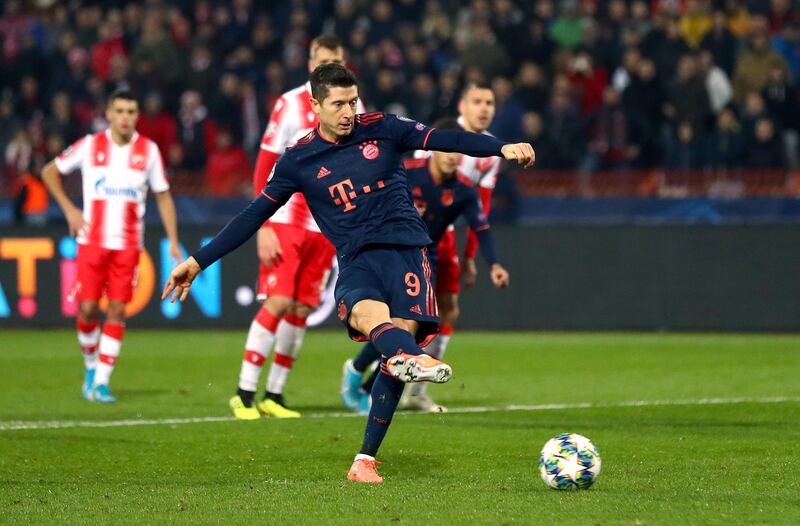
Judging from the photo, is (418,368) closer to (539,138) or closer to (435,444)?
(435,444)

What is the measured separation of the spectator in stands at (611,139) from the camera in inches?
689

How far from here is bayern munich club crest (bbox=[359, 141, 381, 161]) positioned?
7.04 m

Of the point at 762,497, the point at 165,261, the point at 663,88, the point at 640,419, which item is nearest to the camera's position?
the point at 762,497

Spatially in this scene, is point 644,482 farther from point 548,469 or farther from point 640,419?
point 640,419

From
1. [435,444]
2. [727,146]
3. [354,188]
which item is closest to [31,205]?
[727,146]

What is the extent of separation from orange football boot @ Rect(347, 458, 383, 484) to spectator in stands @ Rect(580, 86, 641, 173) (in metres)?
11.1

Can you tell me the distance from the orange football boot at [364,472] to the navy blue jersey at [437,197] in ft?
10.5

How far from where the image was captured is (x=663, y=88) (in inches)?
713

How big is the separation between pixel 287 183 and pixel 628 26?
41.7 feet

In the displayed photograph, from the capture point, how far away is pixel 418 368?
6.11 m

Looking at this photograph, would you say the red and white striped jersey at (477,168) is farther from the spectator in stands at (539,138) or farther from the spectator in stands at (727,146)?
the spectator in stands at (539,138)

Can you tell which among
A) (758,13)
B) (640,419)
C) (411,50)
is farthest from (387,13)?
(640,419)

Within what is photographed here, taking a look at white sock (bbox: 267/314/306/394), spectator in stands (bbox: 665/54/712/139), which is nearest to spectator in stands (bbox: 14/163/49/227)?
spectator in stands (bbox: 665/54/712/139)

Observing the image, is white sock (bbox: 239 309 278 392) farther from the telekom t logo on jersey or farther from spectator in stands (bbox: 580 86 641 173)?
spectator in stands (bbox: 580 86 641 173)
